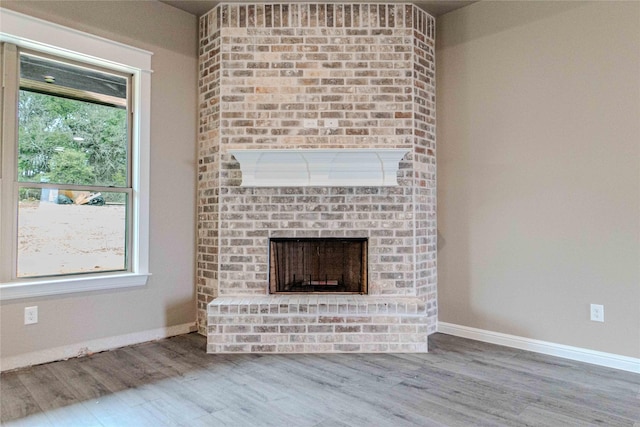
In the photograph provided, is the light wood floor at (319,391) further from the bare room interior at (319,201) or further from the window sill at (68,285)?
the window sill at (68,285)

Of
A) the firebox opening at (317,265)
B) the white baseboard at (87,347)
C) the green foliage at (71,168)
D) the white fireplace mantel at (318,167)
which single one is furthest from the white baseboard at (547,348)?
the green foliage at (71,168)

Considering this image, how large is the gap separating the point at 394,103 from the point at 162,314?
265 centimetres

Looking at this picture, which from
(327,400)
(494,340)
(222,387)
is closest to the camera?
(327,400)

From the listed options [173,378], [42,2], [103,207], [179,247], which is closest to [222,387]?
[173,378]

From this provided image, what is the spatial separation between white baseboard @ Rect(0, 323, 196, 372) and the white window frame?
401 millimetres

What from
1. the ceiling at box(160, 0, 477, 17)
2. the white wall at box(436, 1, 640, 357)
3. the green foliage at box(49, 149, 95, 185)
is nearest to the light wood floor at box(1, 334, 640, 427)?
the white wall at box(436, 1, 640, 357)

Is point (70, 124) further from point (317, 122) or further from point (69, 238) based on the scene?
point (317, 122)

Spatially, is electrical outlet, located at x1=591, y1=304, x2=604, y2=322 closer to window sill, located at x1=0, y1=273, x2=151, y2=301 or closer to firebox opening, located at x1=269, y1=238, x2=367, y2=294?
firebox opening, located at x1=269, y1=238, x2=367, y2=294

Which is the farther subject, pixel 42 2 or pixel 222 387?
Result: pixel 42 2

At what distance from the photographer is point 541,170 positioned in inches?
114

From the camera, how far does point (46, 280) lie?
2.66 meters

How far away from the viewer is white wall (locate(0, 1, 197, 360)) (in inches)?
107

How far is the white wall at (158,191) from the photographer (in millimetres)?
2729

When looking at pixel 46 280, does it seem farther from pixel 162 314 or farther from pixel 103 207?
pixel 162 314
